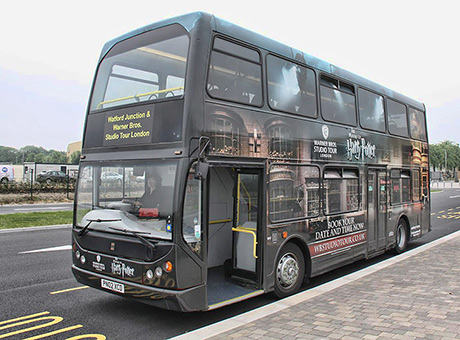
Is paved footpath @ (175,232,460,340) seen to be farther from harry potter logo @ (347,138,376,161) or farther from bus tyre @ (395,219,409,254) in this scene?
bus tyre @ (395,219,409,254)

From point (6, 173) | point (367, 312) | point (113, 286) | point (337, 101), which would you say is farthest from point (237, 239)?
point (6, 173)

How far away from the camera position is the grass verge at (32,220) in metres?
14.7

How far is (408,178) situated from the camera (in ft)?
35.8

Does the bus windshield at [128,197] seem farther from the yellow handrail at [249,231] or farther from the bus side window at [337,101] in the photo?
the bus side window at [337,101]

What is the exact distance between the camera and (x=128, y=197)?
5.50 m

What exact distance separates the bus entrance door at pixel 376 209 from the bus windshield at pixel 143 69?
555 centimetres

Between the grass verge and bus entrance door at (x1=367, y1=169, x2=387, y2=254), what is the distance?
11906mm

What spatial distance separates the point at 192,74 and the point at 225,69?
69 cm

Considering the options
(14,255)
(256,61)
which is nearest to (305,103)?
(256,61)

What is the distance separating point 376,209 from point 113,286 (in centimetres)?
642

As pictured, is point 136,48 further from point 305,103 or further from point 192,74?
point 305,103

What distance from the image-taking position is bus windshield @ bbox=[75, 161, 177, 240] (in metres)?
5.02

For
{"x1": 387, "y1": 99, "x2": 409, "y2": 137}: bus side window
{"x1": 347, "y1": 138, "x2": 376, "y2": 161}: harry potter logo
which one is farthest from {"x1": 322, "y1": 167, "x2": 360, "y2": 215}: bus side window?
{"x1": 387, "y1": 99, "x2": 409, "y2": 137}: bus side window

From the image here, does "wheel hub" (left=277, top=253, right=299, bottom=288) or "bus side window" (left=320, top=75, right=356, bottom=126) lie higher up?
"bus side window" (left=320, top=75, right=356, bottom=126)
